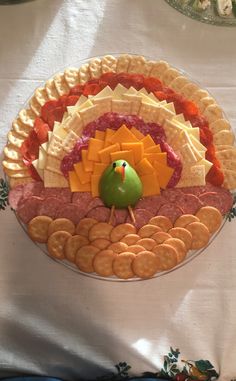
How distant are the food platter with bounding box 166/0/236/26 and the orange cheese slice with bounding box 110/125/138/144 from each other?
16.2 inches

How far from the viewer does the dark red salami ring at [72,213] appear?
3.15 ft

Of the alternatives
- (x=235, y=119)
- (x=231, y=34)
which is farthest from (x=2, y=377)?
(x=231, y=34)

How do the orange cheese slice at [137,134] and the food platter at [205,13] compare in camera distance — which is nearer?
the orange cheese slice at [137,134]

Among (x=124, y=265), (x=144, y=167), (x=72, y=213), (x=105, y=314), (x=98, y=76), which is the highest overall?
(x=98, y=76)

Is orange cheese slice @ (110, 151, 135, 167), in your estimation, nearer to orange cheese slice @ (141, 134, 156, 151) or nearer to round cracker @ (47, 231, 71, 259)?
orange cheese slice @ (141, 134, 156, 151)

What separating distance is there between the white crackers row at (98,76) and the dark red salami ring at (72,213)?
0.37 ft

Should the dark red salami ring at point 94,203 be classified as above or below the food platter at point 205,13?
below

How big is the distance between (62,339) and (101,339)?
3.1 inches

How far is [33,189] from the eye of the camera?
984mm

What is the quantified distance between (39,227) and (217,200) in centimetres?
37

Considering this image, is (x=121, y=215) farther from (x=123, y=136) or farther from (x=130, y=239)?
(x=123, y=136)

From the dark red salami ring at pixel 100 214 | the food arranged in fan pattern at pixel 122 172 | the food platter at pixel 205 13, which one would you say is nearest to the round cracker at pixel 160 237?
the food arranged in fan pattern at pixel 122 172

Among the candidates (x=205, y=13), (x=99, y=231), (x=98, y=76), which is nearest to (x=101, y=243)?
(x=99, y=231)

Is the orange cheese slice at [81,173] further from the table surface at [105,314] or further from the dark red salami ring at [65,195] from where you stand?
the table surface at [105,314]
